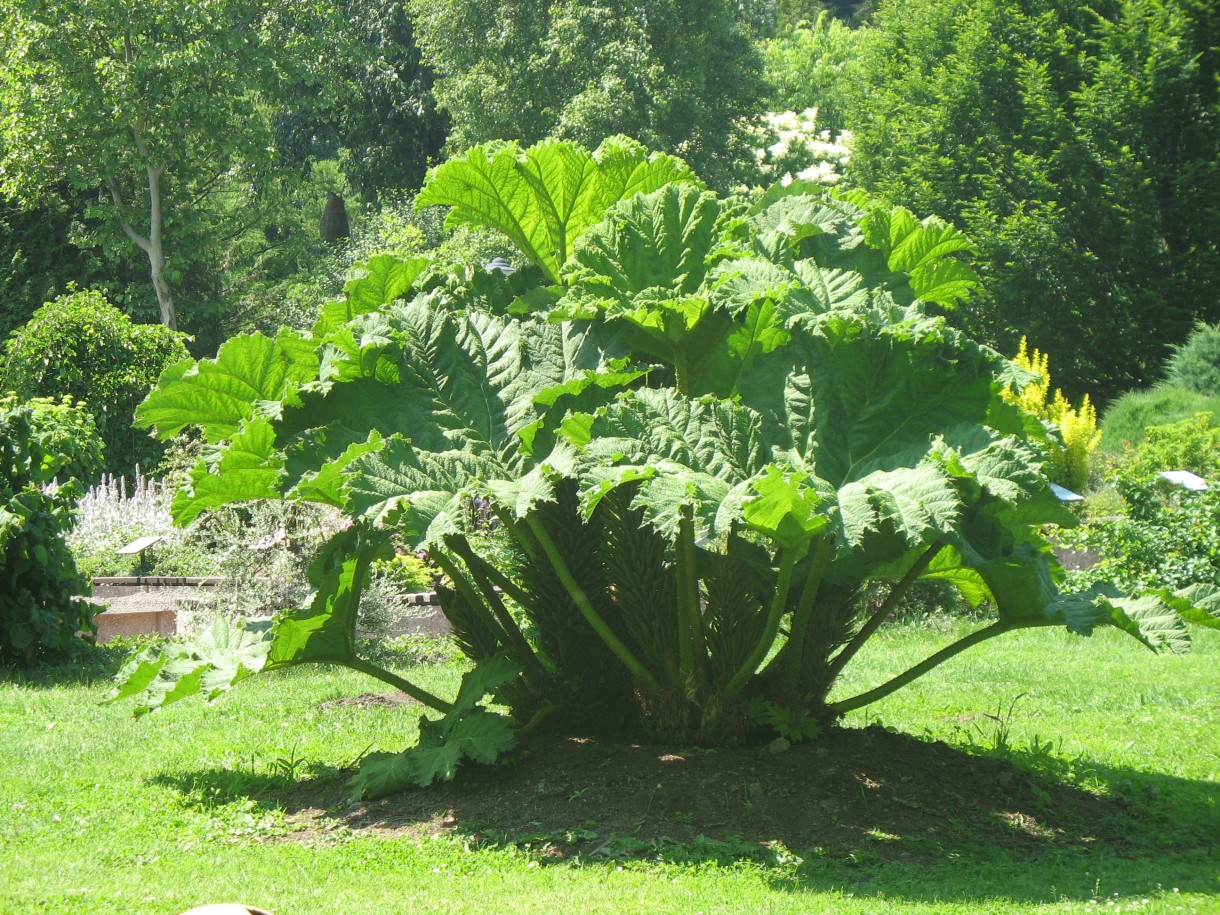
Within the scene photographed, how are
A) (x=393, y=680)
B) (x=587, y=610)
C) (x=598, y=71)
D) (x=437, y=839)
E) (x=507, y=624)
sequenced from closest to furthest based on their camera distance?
(x=437, y=839)
(x=587, y=610)
(x=393, y=680)
(x=507, y=624)
(x=598, y=71)

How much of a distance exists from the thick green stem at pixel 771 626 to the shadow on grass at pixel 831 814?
0.83ft

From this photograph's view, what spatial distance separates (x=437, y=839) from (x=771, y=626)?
48.7 inches

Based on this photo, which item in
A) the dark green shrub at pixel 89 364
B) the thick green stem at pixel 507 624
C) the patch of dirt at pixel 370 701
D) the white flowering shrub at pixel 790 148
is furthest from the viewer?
the white flowering shrub at pixel 790 148

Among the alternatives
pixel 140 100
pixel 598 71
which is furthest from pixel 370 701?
pixel 140 100

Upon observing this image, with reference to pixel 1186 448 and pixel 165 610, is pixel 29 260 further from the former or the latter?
pixel 1186 448

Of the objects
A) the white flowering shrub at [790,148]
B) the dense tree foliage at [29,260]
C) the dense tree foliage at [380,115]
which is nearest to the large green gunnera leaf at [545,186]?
the white flowering shrub at [790,148]

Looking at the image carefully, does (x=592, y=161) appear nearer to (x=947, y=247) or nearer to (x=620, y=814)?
(x=947, y=247)

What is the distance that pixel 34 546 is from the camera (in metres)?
7.71

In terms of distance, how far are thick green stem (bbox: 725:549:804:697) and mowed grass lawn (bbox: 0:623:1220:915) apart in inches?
27.1

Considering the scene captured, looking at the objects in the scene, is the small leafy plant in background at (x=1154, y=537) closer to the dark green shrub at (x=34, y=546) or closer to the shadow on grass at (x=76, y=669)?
the shadow on grass at (x=76, y=669)

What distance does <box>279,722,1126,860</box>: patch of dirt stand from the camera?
3.97 m

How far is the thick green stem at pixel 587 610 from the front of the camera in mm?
4309

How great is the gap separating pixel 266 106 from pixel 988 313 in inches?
696

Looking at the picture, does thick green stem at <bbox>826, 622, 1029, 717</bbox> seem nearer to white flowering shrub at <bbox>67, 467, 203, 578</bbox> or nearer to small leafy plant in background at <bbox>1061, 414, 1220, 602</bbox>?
small leafy plant in background at <bbox>1061, 414, 1220, 602</bbox>
